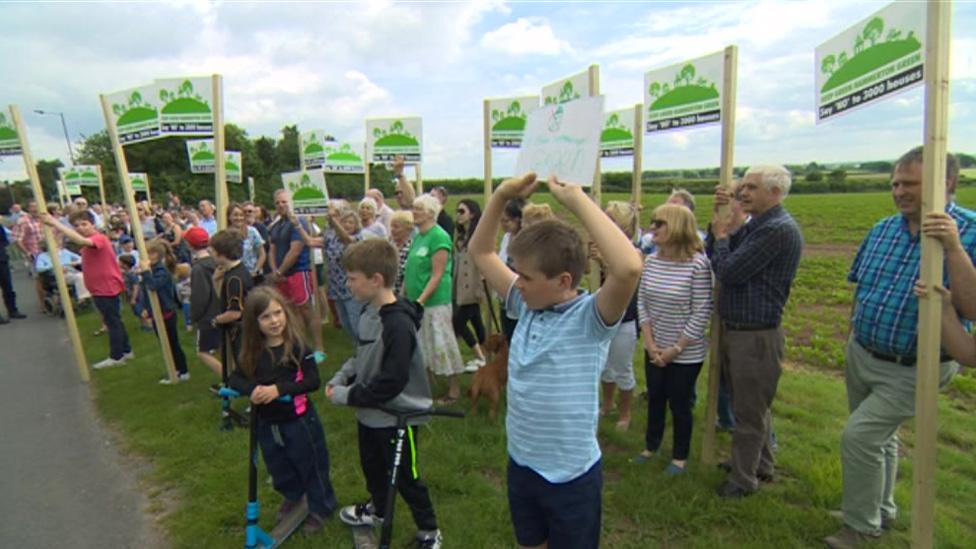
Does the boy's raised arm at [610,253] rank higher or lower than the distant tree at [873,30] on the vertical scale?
lower

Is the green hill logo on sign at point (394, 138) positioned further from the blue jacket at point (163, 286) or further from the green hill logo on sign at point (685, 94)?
the green hill logo on sign at point (685, 94)

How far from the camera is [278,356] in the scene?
355cm

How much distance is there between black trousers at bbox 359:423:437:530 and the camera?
319 cm

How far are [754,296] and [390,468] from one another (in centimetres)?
270

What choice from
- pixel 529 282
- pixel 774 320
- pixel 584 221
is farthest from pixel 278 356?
pixel 774 320

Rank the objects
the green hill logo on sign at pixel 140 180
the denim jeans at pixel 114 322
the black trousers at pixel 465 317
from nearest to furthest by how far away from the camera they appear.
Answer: the black trousers at pixel 465 317 → the denim jeans at pixel 114 322 → the green hill logo on sign at pixel 140 180

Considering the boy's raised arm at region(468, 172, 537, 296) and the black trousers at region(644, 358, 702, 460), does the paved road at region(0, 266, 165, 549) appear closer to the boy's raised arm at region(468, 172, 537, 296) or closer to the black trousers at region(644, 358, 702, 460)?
the boy's raised arm at region(468, 172, 537, 296)

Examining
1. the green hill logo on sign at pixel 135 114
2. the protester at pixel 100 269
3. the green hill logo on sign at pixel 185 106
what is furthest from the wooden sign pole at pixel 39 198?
the green hill logo on sign at pixel 185 106

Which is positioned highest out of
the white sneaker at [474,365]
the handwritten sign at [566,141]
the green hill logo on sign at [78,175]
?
the green hill logo on sign at [78,175]

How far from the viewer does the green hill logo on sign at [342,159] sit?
1055 cm

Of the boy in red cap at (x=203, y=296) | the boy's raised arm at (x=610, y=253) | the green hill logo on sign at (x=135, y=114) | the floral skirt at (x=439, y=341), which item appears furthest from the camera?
the green hill logo on sign at (x=135, y=114)

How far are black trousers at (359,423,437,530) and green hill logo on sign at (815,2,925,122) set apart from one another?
3259 mm

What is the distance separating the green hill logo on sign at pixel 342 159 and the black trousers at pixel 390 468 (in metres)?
8.02

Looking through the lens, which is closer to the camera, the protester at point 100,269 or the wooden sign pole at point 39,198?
the wooden sign pole at point 39,198
